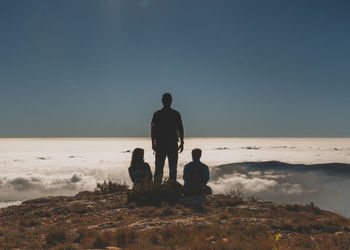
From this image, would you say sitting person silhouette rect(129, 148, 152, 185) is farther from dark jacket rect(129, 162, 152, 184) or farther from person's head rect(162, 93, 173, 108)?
person's head rect(162, 93, 173, 108)

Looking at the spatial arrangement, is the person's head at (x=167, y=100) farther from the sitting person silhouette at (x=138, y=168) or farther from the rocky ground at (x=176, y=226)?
the rocky ground at (x=176, y=226)

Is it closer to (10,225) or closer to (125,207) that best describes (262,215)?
(125,207)

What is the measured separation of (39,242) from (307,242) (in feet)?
14.9

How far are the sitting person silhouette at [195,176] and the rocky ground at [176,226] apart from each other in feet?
1.67

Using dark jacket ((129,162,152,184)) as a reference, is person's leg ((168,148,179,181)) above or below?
above

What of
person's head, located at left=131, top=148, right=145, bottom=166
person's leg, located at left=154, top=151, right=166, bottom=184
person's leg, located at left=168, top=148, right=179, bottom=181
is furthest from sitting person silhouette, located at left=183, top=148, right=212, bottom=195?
person's head, located at left=131, top=148, right=145, bottom=166

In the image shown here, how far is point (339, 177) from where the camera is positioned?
189 meters

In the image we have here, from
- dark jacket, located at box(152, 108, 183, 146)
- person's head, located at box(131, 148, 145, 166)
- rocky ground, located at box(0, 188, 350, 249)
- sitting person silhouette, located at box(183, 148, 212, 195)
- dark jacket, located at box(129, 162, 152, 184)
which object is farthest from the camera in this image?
person's head, located at box(131, 148, 145, 166)

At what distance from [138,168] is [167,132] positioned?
1570 mm

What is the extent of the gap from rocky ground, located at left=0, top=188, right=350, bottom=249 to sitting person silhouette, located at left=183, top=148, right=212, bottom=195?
51 cm

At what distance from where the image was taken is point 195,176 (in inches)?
368

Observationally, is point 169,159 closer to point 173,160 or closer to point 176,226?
point 173,160

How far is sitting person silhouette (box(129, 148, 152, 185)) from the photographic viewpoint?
387 inches

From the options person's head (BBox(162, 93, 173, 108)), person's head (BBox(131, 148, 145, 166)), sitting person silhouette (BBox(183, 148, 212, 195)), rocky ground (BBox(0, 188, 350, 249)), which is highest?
person's head (BBox(162, 93, 173, 108))
